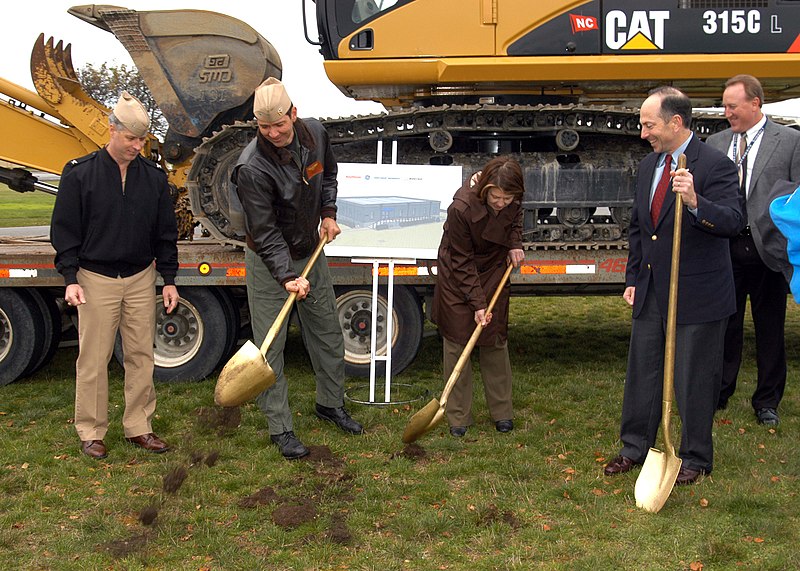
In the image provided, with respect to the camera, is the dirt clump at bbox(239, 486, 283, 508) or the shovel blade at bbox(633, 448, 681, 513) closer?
the shovel blade at bbox(633, 448, 681, 513)

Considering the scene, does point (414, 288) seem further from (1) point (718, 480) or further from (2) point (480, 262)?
(1) point (718, 480)

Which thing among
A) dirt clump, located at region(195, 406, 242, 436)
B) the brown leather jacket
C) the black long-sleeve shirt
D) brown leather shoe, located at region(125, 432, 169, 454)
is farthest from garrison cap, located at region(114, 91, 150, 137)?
dirt clump, located at region(195, 406, 242, 436)

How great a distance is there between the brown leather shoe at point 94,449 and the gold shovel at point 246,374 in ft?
3.46

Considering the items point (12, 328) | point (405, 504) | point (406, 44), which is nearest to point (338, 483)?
point (405, 504)

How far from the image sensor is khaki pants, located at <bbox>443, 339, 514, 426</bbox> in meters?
6.00

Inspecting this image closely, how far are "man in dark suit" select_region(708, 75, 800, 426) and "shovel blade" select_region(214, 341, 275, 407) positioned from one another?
10.1 ft

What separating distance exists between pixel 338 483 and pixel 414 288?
106 inches

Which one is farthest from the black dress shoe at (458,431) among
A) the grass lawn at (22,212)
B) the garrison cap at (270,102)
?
the grass lawn at (22,212)

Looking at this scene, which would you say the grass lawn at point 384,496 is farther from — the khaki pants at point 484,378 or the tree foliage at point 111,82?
the tree foliage at point 111,82

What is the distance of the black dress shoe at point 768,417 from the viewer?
20.3ft

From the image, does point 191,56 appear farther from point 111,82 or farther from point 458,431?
point 111,82

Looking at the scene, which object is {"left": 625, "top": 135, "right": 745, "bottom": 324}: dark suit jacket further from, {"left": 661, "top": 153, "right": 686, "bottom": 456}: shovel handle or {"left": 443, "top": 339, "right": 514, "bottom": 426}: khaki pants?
{"left": 443, "top": 339, "right": 514, "bottom": 426}: khaki pants

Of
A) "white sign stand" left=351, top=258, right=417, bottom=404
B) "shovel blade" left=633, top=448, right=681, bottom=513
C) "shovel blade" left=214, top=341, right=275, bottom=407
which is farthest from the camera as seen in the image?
"white sign stand" left=351, top=258, right=417, bottom=404

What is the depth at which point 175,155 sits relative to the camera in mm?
8727
